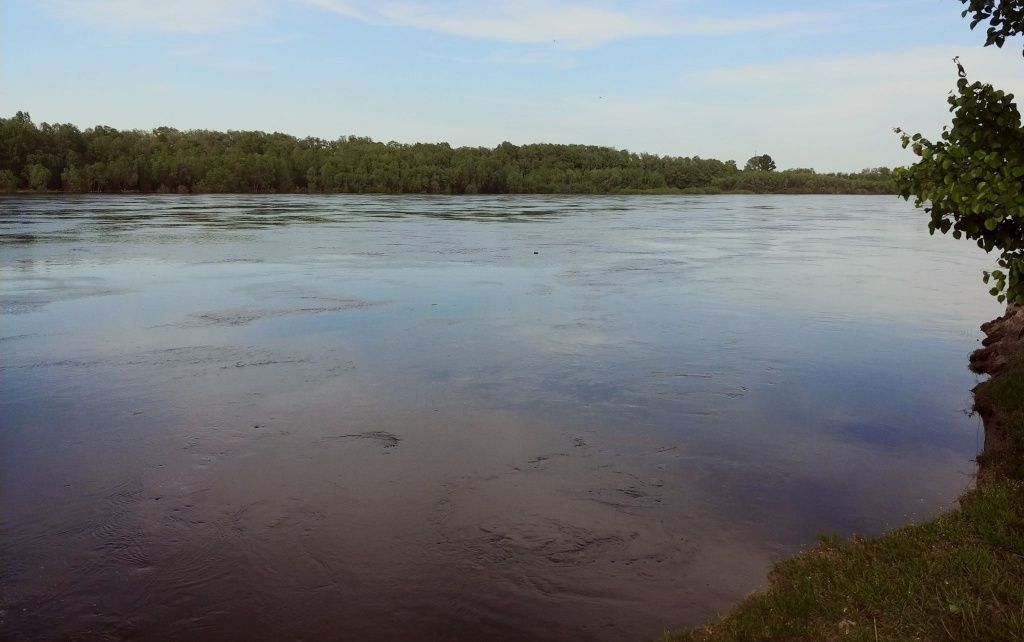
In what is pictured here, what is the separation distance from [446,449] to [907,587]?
579 cm

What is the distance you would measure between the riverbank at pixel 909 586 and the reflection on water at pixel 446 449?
67cm

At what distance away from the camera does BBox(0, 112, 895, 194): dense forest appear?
106 metres

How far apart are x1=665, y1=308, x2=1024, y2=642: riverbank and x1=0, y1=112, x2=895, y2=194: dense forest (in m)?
112

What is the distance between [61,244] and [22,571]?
3142 cm

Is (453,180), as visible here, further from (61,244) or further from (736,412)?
(736,412)

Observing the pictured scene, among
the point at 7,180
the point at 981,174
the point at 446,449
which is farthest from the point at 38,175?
the point at 981,174

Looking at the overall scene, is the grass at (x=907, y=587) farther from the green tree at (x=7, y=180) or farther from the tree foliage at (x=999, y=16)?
the green tree at (x=7, y=180)

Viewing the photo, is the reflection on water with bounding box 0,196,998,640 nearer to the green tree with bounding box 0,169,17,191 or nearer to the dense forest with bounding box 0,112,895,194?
the green tree with bounding box 0,169,17,191

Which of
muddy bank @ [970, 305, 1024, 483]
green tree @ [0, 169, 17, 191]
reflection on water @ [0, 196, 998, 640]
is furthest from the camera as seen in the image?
green tree @ [0, 169, 17, 191]

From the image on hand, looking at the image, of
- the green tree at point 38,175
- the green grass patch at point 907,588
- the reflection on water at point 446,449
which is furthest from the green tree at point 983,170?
the green tree at point 38,175

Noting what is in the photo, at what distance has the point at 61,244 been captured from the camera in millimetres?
33844

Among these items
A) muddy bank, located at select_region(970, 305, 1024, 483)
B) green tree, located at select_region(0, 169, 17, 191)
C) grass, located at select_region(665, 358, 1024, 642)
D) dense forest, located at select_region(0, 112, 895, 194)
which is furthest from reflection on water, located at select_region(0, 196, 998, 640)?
dense forest, located at select_region(0, 112, 895, 194)

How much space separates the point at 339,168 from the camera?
5320 inches

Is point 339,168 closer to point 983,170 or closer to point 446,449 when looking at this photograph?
point 446,449
